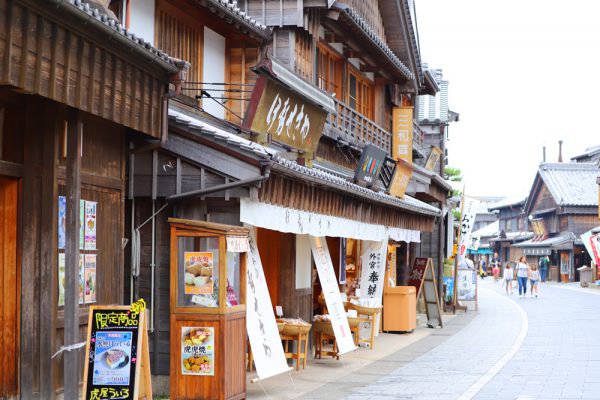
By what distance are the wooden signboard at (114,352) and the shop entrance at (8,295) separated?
2.66 feet

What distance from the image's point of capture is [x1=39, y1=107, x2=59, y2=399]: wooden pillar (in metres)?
9.66

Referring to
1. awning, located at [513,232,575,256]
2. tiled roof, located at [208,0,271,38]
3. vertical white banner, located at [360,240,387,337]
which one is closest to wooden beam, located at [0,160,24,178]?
tiled roof, located at [208,0,271,38]

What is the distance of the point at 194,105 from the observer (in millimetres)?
14758

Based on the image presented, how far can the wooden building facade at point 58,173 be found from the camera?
8.52 m

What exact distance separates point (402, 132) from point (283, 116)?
40.9 ft

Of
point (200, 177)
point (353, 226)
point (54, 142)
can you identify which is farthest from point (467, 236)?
point (54, 142)

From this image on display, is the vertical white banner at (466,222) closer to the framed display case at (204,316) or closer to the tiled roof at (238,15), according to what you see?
the tiled roof at (238,15)

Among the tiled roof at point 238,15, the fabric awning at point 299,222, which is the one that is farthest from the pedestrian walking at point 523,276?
the tiled roof at point 238,15

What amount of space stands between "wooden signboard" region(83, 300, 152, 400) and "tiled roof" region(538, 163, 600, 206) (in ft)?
226

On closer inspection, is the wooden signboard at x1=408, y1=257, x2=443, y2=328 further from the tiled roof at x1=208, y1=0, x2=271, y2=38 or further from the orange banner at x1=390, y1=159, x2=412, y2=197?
the tiled roof at x1=208, y1=0, x2=271, y2=38

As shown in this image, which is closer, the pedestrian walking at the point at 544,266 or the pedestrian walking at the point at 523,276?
the pedestrian walking at the point at 523,276

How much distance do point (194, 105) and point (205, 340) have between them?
470cm

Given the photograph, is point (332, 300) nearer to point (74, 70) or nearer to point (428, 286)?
point (74, 70)

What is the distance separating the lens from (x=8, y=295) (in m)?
9.56
